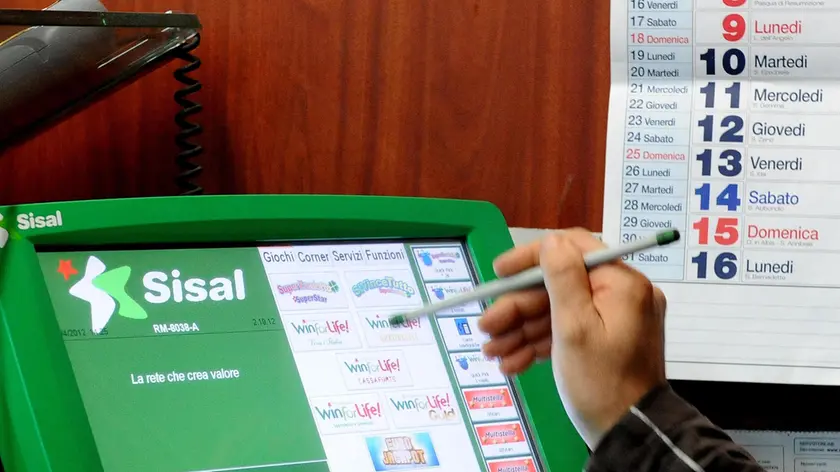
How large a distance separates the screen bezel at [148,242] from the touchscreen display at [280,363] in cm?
1

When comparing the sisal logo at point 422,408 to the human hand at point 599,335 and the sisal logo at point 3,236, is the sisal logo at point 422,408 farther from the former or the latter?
the sisal logo at point 3,236

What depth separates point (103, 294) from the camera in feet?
2.26

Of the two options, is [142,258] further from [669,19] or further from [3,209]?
[669,19]

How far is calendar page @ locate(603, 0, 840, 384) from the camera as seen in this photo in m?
0.92

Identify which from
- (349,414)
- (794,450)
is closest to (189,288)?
(349,414)

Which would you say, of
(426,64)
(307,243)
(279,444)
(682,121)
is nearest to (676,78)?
(682,121)

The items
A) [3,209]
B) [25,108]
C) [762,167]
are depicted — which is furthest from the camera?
[762,167]

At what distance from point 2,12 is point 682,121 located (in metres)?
0.59

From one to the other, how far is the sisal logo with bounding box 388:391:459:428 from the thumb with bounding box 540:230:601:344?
17 cm

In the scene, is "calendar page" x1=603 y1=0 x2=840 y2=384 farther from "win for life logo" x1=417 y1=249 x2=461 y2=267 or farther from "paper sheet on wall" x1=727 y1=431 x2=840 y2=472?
"win for life logo" x1=417 y1=249 x2=461 y2=267

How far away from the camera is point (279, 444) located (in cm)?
68

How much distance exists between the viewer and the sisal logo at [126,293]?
68 centimetres

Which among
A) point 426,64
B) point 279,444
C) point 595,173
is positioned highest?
point 426,64

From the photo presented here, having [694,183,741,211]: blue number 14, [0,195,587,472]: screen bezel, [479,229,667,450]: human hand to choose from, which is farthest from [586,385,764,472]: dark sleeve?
[694,183,741,211]: blue number 14
